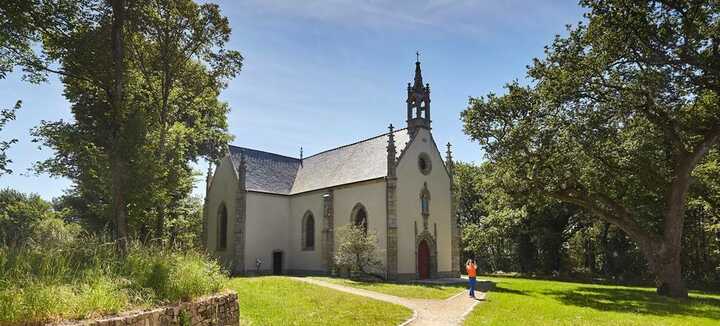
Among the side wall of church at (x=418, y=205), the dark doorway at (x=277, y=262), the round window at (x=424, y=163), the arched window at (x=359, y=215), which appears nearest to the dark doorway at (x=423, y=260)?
the side wall of church at (x=418, y=205)

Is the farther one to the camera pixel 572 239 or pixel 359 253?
pixel 572 239

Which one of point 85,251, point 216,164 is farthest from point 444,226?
point 85,251

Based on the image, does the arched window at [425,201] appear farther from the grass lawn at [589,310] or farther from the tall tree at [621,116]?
the grass lawn at [589,310]

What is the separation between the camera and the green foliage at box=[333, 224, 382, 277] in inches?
1115

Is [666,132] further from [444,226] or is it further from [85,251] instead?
[85,251]

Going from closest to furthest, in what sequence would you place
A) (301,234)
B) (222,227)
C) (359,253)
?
(359,253) < (301,234) < (222,227)

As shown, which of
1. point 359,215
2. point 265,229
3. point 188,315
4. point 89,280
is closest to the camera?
point 89,280

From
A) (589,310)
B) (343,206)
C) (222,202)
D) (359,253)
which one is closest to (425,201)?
(343,206)

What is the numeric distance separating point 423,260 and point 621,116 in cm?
1546

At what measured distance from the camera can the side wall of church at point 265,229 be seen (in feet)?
112

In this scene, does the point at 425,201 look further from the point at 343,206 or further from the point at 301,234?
the point at 301,234

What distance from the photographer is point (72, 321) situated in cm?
661

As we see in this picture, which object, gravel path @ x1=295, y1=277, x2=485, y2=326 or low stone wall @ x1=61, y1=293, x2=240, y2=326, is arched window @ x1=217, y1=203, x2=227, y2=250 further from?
low stone wall @ x1=61, y1=293, x2=240, y2=326

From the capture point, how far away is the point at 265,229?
35312 mm
